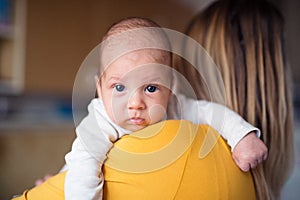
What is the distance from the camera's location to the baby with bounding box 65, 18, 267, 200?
68cm

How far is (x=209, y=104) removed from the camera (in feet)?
2.87

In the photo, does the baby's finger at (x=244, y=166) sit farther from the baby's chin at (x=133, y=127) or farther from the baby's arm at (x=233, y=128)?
the baby's chin at (x=133, y=127)

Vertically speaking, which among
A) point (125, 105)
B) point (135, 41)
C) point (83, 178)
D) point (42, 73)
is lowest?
point (42, 73)

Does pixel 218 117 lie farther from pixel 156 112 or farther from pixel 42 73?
pixel 42 73

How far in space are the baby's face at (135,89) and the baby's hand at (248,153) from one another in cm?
15

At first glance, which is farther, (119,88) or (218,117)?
(218,117)

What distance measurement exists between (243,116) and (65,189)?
1.31 feet

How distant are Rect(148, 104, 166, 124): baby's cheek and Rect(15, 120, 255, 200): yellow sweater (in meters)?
0.04

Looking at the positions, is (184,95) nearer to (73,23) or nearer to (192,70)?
(192,70)

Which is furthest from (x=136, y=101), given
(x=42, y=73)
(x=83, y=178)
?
(x=42, y=73)

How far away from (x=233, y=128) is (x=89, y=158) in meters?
0.27

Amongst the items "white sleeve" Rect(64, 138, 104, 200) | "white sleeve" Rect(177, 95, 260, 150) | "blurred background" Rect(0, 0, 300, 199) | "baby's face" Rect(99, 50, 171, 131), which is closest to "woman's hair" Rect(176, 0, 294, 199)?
"white sleeve" Rect(177, 95, 260, 150)

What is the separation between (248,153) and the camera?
0.76 m

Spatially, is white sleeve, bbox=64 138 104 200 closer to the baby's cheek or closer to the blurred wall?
the baby's cheek
